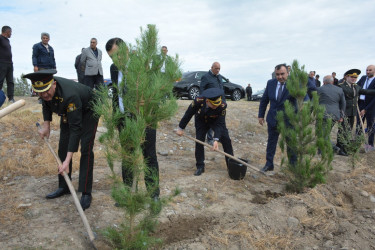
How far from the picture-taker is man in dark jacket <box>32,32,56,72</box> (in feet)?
22.5

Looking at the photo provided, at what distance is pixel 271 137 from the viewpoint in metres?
4.92

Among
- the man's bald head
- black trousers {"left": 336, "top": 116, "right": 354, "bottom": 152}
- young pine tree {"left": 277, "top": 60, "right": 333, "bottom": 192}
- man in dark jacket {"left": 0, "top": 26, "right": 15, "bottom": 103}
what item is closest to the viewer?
young pine tree {"left": 277, "top": 60, "right": 333, "bottom": 192}

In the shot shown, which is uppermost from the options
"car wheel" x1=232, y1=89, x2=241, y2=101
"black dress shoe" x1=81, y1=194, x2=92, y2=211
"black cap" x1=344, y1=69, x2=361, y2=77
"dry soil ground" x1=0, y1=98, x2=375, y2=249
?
"black cap" x1=344, y1=69, x2=361, y2=77

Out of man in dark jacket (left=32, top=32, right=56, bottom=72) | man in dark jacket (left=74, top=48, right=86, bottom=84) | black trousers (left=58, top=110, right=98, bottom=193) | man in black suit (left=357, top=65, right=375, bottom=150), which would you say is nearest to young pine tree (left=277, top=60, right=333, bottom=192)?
black trousers (left=58, top=110, right=98, bottom=193)

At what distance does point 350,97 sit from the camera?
664 centimetres

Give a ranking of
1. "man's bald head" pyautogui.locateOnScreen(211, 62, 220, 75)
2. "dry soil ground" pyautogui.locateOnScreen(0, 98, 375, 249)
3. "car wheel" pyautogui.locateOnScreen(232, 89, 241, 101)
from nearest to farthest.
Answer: "dry soil ground" pyautogui.locateOnScreen(0, 98, 375, 249) < "man's bald head" pyautogui.locateOnScreen(211, 62, 220, 75) < "car wheel" pyautogui.locateOnScreen(232, 89, 241, 101)

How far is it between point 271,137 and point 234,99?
8.64 meters

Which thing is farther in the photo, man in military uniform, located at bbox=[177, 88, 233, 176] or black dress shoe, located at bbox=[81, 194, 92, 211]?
man in military uniform, located at bbox=[177, 88, 233, 176]

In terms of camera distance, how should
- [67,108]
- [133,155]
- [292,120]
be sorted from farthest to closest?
[292,120], [67,108], [133,155]

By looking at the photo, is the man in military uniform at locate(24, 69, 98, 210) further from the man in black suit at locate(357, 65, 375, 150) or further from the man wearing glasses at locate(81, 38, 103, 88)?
the man in black suit at locate(357, 65, 375, 150)

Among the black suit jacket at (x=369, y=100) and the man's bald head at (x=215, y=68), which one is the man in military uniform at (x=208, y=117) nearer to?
the man's bald head at (x=215, y=68)

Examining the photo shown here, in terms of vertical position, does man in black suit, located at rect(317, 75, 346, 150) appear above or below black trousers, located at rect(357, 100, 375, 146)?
above

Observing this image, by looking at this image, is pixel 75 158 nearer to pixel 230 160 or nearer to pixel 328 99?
pixel 230 160

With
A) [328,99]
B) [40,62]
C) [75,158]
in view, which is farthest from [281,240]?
[40,62]
